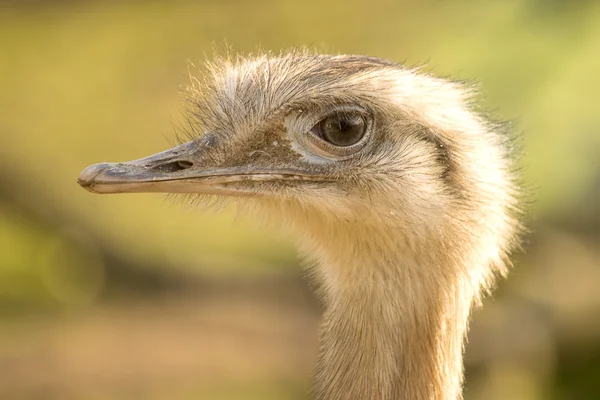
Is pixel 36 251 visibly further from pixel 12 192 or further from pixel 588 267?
pixel 588 267

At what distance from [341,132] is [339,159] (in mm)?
76

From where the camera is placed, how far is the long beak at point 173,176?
2828 millimetres

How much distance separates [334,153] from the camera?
9.66ft

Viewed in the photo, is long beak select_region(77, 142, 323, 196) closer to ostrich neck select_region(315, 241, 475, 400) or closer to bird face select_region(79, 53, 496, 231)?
bird face select_region(79, 53, 496, 231)

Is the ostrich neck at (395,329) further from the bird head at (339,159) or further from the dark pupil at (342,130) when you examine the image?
the dark pupil at (342,130)

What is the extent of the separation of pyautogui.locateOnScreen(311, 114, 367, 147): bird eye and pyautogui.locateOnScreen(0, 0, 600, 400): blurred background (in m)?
2.27

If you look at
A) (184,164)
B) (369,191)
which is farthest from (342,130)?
(184,164)

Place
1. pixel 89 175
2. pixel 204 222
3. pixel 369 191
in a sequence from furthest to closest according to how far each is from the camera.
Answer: pixel 204 222
pixel 369 191
pixel 89 175

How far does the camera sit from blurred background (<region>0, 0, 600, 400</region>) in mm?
5969

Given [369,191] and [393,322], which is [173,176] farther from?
[393,322]

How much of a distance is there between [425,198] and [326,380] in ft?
1.98

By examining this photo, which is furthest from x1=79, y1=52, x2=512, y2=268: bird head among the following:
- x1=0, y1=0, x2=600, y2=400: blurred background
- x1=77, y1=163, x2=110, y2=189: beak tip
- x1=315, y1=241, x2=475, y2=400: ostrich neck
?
x1=0, y1=0, x2=600, y2=400: blurred background

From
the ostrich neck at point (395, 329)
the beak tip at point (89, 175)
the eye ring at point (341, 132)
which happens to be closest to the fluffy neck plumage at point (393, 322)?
the ostrich neck at point (395, 329)

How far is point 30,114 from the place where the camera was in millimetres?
8852
